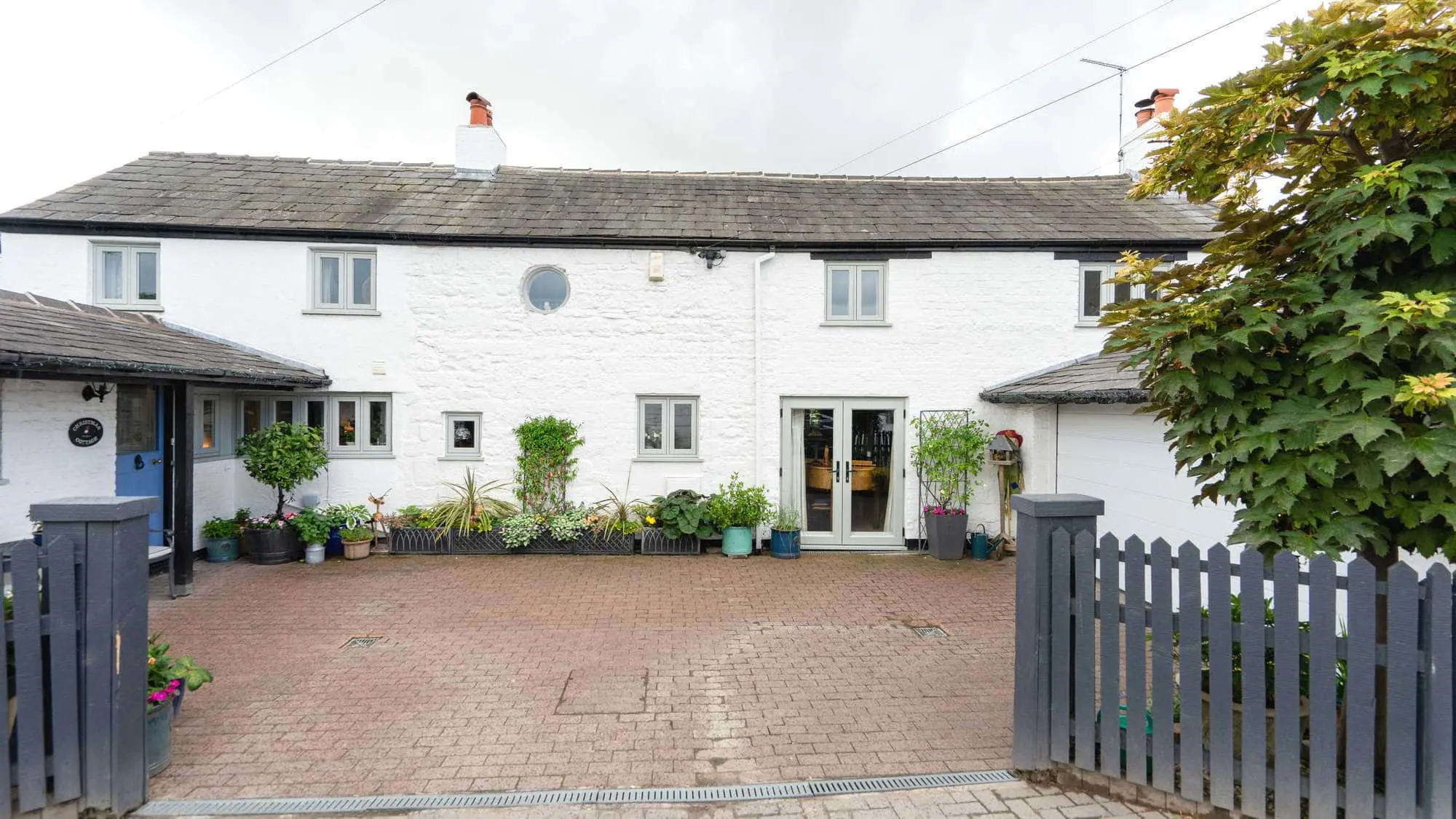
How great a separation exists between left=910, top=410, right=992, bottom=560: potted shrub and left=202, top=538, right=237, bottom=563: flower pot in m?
10.0

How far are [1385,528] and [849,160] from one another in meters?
13.7

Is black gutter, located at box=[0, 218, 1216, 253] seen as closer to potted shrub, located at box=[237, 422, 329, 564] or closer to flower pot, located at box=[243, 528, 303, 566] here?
potted shrub, located at box=[237, 422, 329, 564]

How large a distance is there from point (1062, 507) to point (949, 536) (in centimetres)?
602

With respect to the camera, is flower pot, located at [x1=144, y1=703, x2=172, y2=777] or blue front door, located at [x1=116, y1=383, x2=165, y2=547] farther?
blue front door, located at [x1=116, y1=383, x2=165, y2=547]

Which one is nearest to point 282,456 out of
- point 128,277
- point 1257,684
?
point 128,277

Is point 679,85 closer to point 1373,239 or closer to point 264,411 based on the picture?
point 264,411

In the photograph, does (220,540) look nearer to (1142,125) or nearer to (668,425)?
(668,425)

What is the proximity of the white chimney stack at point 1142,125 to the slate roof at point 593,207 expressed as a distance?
69cm

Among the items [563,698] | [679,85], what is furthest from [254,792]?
[679,85]

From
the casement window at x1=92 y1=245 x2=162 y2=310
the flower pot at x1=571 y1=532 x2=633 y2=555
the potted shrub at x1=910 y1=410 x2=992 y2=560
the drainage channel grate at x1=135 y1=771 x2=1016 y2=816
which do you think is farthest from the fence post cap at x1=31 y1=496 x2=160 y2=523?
the potted shrub at x1=910 y1=410 x2=992 y2=560

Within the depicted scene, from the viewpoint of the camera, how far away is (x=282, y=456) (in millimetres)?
8469

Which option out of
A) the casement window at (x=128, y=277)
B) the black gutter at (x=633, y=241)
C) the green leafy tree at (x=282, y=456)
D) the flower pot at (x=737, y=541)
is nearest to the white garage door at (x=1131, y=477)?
the black gutter at (x=633, y=241)

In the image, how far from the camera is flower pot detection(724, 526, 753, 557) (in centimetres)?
931

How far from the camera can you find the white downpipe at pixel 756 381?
9.71 metres
